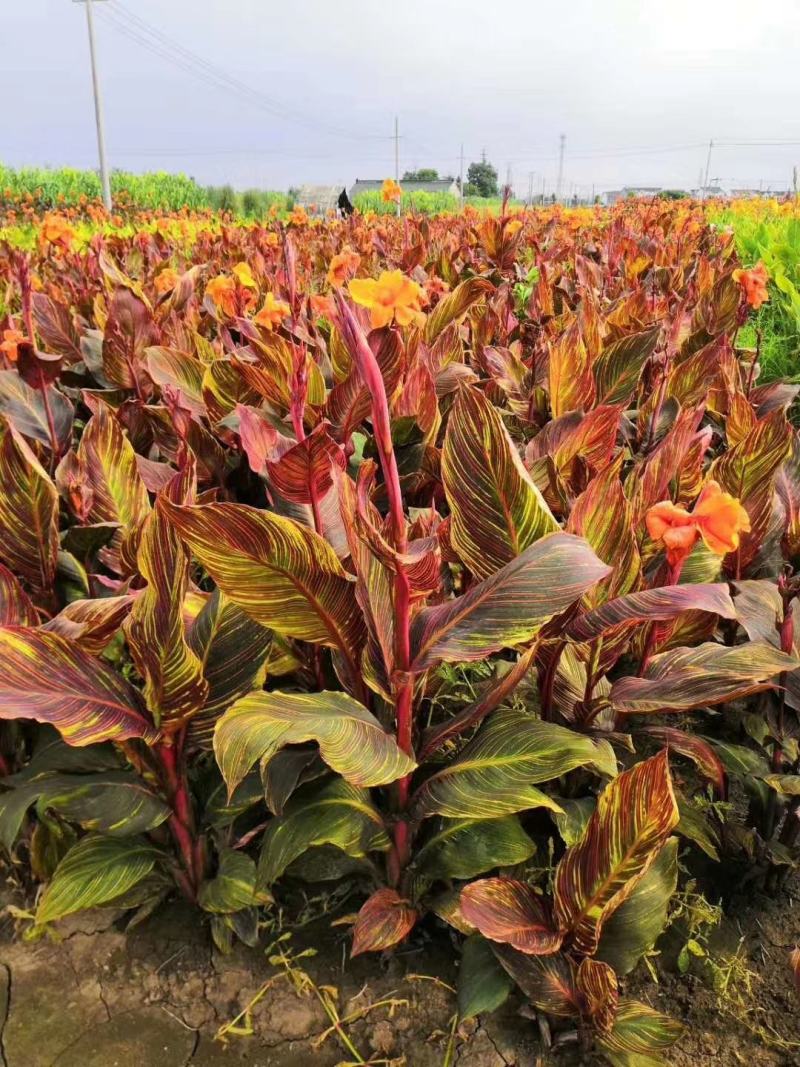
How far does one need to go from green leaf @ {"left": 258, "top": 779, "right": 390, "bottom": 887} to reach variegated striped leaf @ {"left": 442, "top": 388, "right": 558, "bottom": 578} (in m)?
0.42

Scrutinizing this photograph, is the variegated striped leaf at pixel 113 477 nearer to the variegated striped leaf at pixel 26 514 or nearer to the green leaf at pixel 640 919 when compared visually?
the variegated striped leaf at pixel 26 514

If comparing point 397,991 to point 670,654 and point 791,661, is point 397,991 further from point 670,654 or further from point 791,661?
point 791,661

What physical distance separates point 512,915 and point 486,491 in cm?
63

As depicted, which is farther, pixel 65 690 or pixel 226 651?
pixel 226 651

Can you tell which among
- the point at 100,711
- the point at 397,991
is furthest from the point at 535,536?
the point at 397,991

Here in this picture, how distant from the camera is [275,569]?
0.98m

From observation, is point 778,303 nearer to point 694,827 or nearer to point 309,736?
point 694,827

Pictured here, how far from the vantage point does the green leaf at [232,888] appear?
1.26m

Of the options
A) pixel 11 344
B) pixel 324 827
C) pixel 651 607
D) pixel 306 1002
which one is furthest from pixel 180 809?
pixel 11 344

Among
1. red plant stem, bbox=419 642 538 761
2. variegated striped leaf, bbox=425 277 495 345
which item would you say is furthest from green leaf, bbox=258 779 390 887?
variegated striped leaf, bbox=425 277 495 345

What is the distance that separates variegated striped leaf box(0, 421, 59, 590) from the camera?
1222mm

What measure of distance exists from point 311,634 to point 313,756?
0.23m

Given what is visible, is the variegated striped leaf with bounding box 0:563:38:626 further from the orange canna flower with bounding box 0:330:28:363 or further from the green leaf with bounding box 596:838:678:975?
the green leaf with bounding box 596:838:678:975

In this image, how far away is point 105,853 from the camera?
4.27 ft
